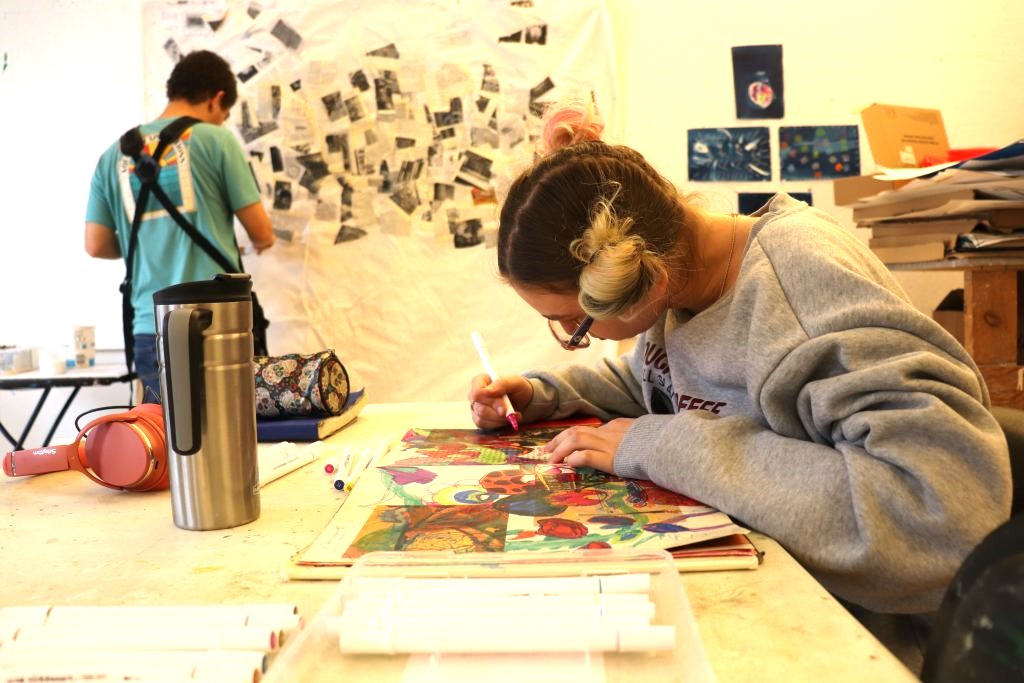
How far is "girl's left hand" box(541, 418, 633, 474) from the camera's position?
846mm

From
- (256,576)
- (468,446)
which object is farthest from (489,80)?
(256,576)

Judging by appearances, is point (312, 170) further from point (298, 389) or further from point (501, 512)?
point (501, 512)

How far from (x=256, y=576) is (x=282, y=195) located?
201cm

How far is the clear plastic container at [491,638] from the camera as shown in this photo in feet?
1.39

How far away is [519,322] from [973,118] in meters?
1.48

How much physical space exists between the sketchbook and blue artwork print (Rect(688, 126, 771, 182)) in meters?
1.67

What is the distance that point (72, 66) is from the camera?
2.47m

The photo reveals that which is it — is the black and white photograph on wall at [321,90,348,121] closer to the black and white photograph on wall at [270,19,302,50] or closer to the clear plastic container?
the black and white photograph on wall at [270,19,302,50]

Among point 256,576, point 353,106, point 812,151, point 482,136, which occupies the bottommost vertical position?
point 256,576

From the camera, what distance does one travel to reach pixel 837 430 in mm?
711

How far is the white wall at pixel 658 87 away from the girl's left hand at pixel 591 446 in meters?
1.54

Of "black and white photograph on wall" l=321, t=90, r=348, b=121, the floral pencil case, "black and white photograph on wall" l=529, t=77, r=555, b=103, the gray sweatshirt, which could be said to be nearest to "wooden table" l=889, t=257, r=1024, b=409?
the gray sweatshirt

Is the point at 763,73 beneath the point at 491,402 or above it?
above

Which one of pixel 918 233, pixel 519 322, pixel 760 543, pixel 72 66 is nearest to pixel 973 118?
pixel 918 233
